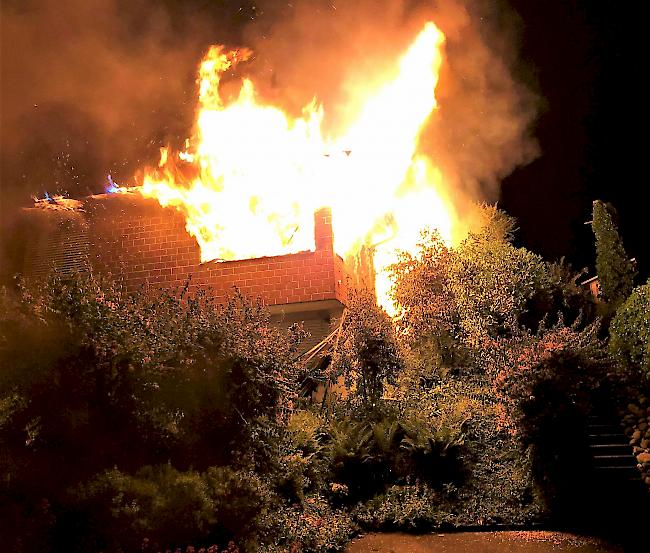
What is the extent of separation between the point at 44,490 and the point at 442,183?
43.1 ft

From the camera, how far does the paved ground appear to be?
23.9 ft

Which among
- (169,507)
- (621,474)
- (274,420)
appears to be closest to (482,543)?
(274,420)

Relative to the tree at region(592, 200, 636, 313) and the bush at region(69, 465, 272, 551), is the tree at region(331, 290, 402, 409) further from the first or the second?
the tree at region(592, 200, 636, 313)

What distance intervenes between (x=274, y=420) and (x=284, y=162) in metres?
7.70

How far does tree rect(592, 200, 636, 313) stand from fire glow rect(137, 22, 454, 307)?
7.75m

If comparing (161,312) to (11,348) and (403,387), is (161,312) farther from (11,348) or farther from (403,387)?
(403,387)

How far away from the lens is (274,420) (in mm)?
7750

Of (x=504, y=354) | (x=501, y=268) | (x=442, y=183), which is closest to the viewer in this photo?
(x=504, y=354)

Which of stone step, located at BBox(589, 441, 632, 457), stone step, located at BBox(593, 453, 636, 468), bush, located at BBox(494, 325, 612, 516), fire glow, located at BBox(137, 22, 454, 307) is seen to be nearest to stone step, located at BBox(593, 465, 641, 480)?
stone step, located at BBox(593, 453, 636, 468)

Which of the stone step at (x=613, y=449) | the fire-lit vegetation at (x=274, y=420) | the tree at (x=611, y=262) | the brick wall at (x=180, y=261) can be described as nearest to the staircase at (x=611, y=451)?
the stone step at (x=613, y=449)

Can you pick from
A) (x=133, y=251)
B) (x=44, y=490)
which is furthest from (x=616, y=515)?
(x=133, y=251)

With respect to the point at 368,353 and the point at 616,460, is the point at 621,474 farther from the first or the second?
the point at 368,353

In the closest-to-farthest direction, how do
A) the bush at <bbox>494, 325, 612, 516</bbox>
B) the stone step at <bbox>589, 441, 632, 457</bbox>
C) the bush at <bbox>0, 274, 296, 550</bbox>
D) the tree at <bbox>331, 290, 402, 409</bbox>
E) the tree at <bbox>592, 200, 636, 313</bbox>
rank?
the bush at <bbox>0, 274, 296, 550</bbox> → the bush at <bbox>494, 325, 612, 516</bbox> → the stone step at <bbox>589, 441, 632, 457</bbox> → the tree at <bbox>331, 290, 402, 409</bbox> → the tree at <bbox>592, 200, 636, 313</bbox>

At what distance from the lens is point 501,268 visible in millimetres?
13156
